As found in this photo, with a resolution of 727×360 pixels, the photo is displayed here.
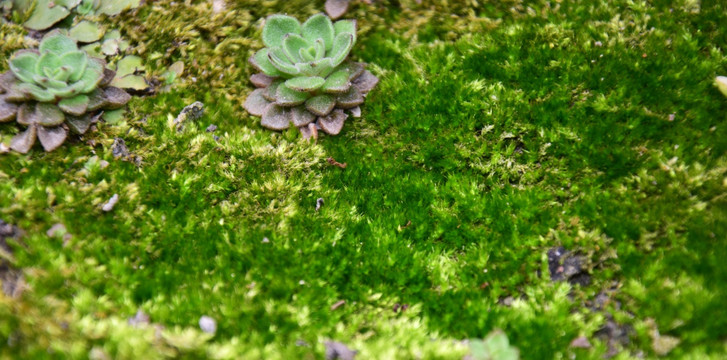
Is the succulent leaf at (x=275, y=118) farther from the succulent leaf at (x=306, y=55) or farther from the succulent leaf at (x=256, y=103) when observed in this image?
the succulent leaf at (x=306, y=55)

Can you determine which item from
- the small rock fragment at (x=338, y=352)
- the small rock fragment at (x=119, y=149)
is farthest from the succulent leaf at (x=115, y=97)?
the small rock fragment at (x=338, y=352)

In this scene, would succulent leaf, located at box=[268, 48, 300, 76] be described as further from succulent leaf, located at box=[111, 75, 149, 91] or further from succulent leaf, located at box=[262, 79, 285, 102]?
succulent leaf, located at box=[111, 75, 149, 91]

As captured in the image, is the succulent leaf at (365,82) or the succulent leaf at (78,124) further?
the succulent leaf at (365,82)

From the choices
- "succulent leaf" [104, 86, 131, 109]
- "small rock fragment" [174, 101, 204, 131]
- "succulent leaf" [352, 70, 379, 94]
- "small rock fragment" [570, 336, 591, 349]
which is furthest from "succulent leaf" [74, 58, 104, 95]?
"small rock fragment" [570, 336, 591, 349]

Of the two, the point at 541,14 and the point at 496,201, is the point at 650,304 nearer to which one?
the point at 496,201

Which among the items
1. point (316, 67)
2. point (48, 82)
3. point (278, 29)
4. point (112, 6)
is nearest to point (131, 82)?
point (48, 82)

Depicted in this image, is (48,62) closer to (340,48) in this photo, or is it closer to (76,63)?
(76,63)

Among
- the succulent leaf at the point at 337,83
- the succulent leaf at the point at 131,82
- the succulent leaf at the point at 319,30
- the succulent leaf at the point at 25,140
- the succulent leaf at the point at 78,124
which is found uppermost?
the succulent leaf at the point at 319,30
